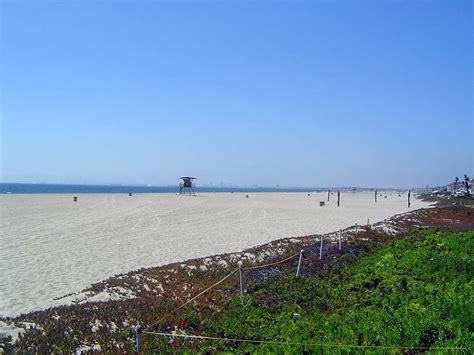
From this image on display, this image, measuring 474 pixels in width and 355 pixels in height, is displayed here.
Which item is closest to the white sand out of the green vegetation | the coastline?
the coastline

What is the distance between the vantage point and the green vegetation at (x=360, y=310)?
7.49 meters

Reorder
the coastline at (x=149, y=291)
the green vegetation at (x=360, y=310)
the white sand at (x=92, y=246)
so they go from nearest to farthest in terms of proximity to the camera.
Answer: the green vegetation at (x=360, y=310) → the coastline at (x=149, y=291) → the white sand at (x=92, y=246)

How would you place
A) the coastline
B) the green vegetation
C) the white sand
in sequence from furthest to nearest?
1. the white sand
2. the coastline
3. the green vegetation

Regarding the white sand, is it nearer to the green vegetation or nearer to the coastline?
the coastline

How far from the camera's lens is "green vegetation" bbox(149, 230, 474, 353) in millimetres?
7488

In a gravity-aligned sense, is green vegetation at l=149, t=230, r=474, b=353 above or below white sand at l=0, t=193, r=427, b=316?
above

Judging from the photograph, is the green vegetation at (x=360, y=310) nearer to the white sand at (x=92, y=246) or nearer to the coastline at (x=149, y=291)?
the coastline at (x=149, y=291)

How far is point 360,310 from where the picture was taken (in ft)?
31.7

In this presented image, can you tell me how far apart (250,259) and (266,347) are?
892 centimetres

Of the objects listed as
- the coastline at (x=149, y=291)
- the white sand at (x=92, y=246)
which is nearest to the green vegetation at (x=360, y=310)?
the coastline at (x=149, y=291)

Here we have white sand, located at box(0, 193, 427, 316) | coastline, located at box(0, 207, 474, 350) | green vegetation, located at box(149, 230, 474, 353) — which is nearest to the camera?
green vegetation, located at box(149, 230, 474, 353)

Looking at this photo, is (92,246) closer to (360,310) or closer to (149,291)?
(149,291)

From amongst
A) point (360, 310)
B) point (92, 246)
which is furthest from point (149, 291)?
point (92, 246)

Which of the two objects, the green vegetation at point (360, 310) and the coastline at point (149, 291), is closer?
the green vegetation at point (360, 310)
